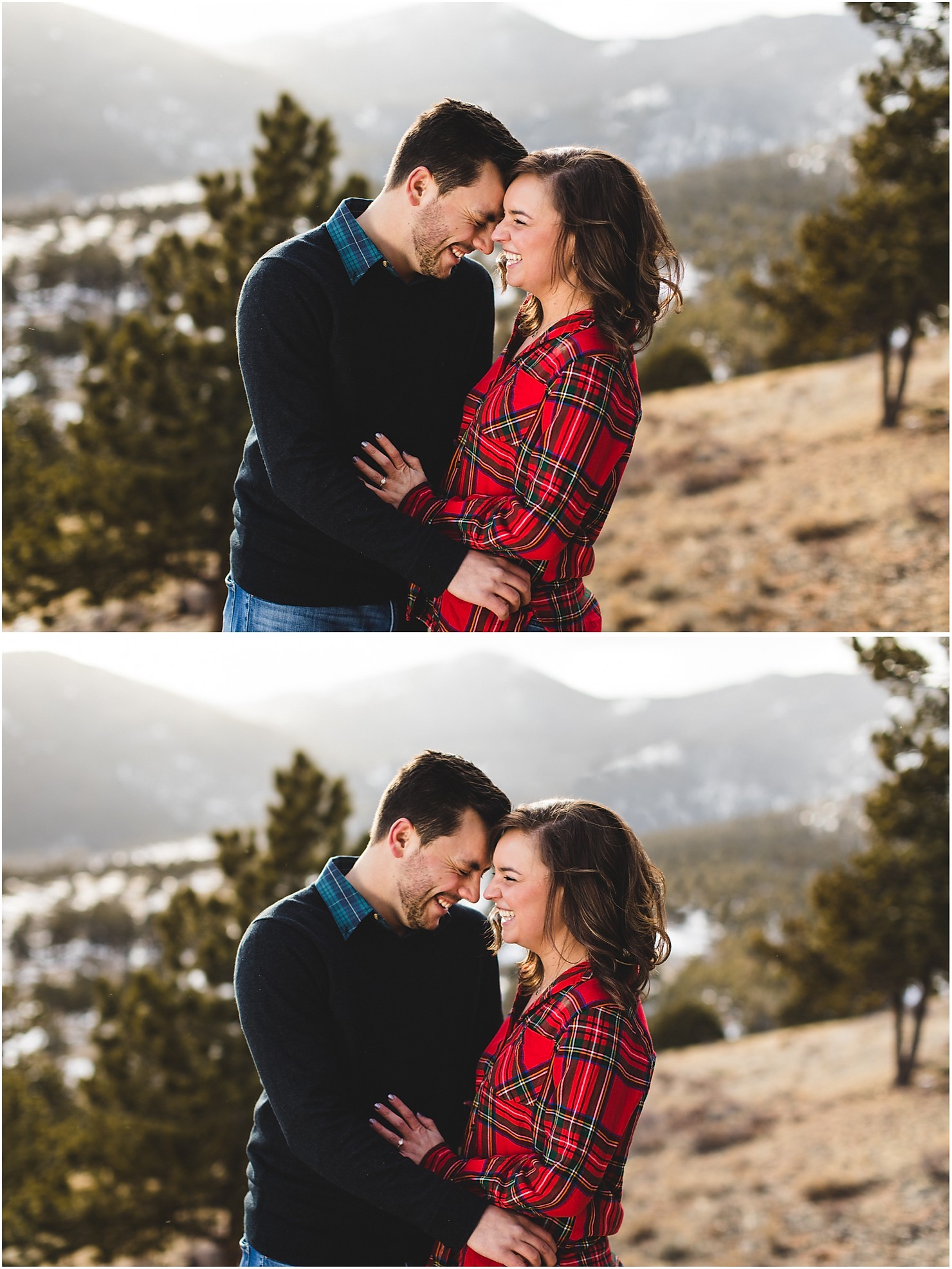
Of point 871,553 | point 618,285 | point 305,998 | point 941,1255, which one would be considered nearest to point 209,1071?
point 941,1255

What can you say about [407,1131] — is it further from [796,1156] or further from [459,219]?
[796,1156]

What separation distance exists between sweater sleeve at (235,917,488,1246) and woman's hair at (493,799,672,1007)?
0.37 metres

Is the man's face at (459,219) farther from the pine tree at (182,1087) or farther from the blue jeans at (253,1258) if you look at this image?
the pine tree at (182,1087)

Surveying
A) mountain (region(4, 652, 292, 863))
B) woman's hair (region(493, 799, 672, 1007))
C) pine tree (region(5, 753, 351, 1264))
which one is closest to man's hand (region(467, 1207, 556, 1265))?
woman's hair (region(493, 799, 672, 1007))

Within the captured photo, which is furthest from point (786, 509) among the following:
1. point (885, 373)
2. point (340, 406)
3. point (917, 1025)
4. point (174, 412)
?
point (340, 406)

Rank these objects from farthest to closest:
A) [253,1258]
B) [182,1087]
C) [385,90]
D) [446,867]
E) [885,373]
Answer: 1. [385,90]
2. [885,373]
3. [182,1087]
4. [253,1258]
5. [446,867]

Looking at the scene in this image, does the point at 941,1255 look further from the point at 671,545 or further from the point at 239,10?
the point at 239,10

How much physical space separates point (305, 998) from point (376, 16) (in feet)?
51.1

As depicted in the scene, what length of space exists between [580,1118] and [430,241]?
1.33 m

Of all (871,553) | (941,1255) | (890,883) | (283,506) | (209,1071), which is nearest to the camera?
(283,506)

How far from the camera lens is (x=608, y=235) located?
5.51 feet

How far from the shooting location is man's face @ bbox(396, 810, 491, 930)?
1764 millimetres

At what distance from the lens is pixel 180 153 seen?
570 inches

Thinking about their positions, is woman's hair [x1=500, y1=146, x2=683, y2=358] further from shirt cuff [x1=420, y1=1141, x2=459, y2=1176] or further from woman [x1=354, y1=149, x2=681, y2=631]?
shirt cuff [x1=420, y1=1141, x2=459, y2=1176]
